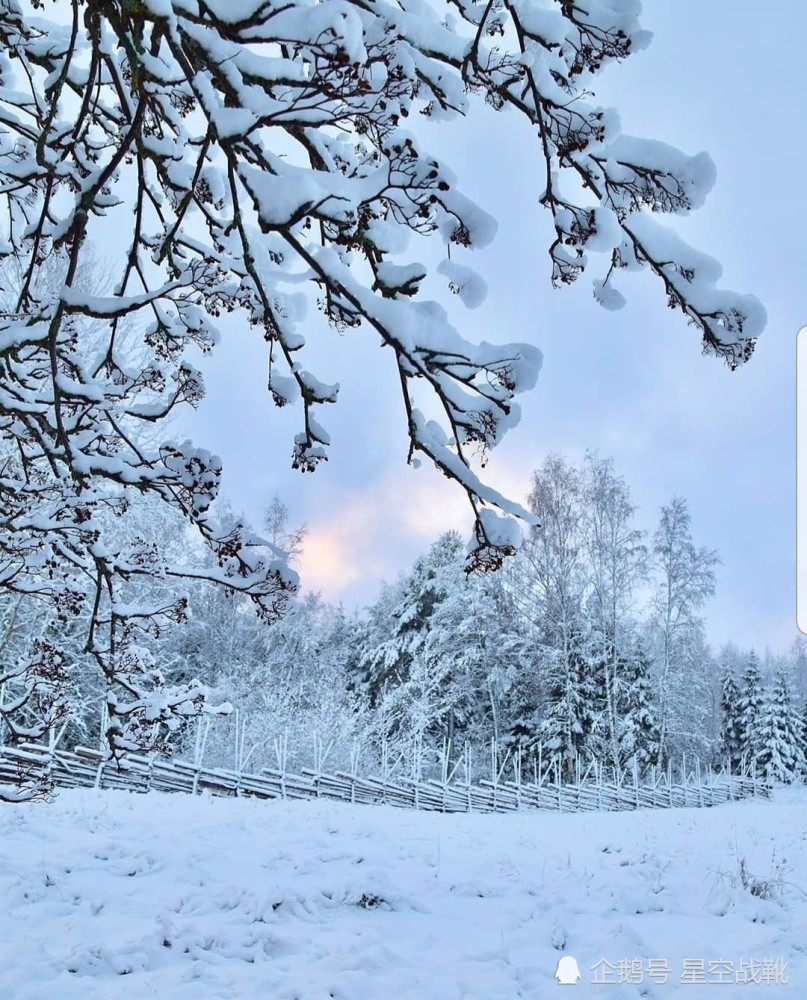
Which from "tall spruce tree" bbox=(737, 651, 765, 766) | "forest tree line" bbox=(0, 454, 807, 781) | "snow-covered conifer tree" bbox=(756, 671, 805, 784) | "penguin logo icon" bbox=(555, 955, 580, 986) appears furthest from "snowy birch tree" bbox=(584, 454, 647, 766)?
"penguin logo icon" bbox=(555, 955, 580, 986)

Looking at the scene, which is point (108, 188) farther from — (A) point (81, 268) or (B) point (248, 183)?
(A) point (81, 268)

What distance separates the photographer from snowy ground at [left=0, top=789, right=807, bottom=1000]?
3787 mm

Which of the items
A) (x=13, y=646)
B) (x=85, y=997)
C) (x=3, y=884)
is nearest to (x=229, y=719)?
(x=13, y=646)

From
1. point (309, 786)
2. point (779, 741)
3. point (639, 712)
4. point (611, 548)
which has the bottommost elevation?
point (309, 786)

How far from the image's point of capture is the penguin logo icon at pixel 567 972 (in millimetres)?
3832

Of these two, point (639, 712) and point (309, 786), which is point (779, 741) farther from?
point (309, 786)

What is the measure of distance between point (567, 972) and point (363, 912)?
1.61 metres

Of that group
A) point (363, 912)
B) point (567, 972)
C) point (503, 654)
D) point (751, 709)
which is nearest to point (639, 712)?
point (503, 654)

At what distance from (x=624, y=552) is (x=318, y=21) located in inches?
751

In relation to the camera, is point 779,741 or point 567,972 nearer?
point 567,972

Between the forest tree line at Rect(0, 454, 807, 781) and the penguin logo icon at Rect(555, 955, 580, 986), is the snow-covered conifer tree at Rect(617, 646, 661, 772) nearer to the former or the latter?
the forest tree line at Rect(0, 454, 807, 781)

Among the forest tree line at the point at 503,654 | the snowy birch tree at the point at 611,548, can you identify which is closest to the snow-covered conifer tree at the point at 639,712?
the forest tree line at the point at 503,654

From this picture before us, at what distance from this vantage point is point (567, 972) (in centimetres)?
393

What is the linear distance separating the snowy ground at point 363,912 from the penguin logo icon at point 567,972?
0.19 ft
